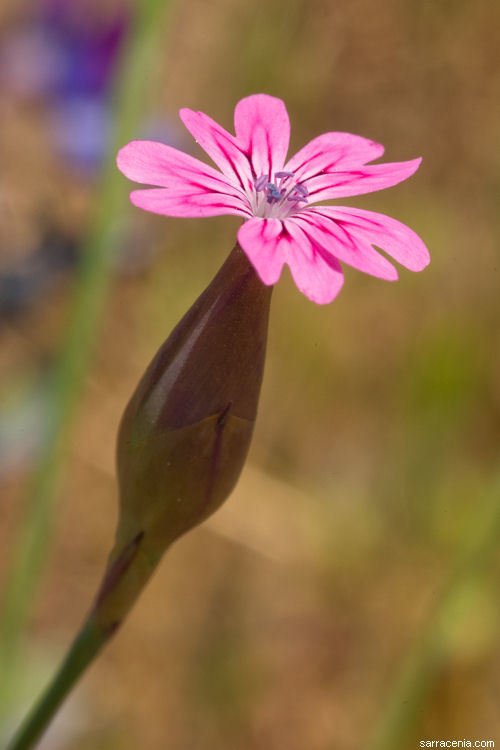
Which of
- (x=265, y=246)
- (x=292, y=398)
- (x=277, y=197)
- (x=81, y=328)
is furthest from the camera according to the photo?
(x=292, y=398)

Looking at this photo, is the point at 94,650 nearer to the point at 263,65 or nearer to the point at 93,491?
the point at 263,65

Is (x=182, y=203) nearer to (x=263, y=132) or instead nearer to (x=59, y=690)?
(x=263, y=132)

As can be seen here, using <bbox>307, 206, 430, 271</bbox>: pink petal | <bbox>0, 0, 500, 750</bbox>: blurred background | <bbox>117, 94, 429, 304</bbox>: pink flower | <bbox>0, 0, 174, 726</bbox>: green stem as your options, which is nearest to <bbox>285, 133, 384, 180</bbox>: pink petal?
<bbox>117, 94, 429, 304</bbox>: pink flower

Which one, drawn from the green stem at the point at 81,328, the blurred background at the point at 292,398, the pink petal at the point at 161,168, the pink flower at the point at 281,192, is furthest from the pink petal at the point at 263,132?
the blurred background at the point at 292,398

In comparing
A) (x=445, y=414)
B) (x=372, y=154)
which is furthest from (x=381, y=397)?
(x=372, y=154)

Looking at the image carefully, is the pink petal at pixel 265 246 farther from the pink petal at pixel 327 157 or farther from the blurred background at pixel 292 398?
the blurred background at pixel 292 398

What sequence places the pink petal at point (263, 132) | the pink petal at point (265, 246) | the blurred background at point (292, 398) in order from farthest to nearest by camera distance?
the blurred background at point (292, 398) < the pink petal at point (263, 132) < the pink petal at point (265, 246)

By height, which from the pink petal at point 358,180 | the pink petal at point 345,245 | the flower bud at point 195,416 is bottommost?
the flower bud at point 195,416

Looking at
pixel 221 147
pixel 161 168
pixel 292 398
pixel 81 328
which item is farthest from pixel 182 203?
pixel 292 398
